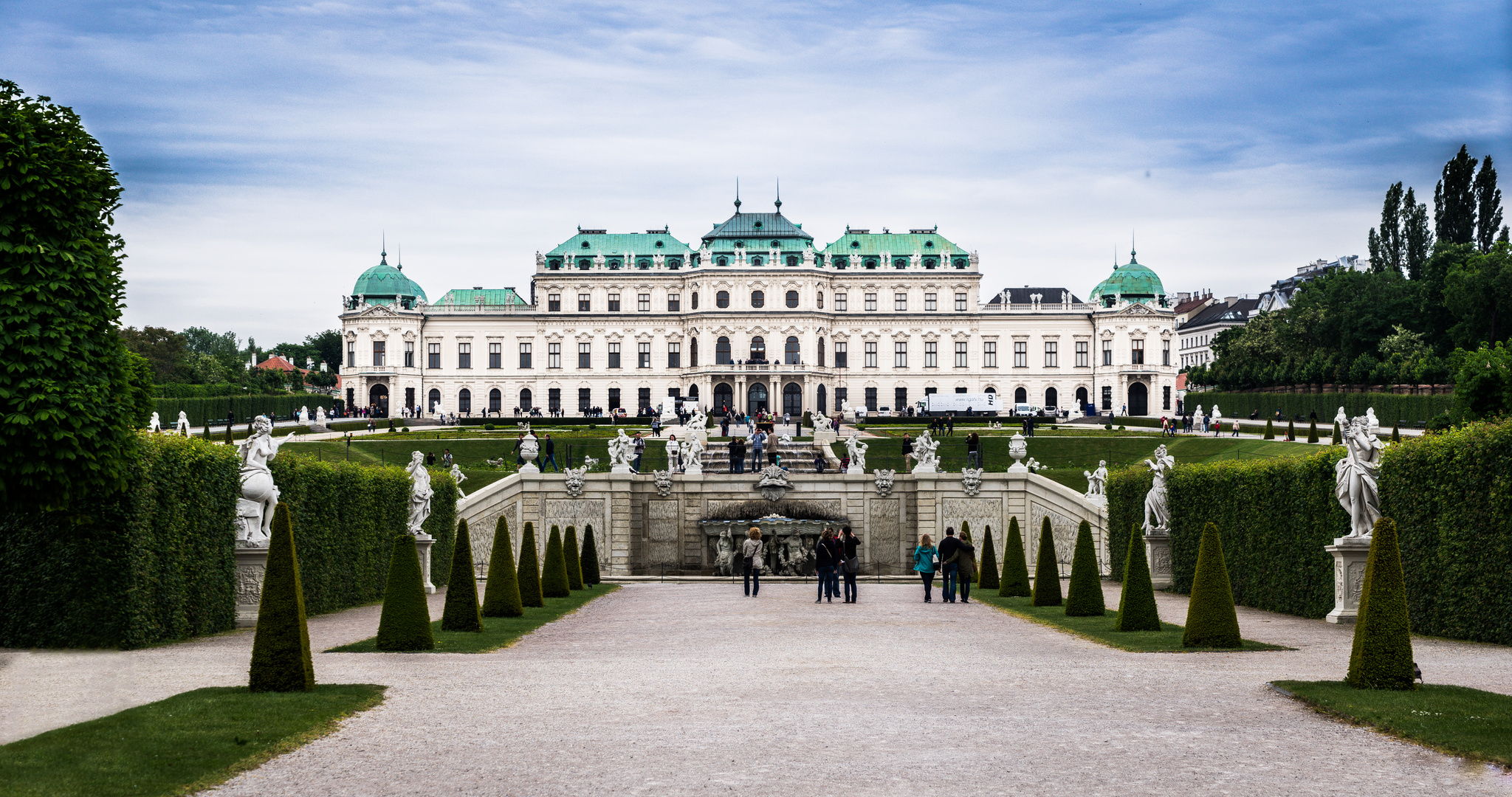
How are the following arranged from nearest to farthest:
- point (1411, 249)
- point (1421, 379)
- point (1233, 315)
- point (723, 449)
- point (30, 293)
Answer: point (30, 293), point (723, 449), point (1421, 379), point (1411, 249), point (1233, 315)

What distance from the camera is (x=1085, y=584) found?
20531 millimetres

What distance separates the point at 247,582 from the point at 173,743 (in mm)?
10206

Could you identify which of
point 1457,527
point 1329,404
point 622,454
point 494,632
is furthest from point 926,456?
point 1329,404

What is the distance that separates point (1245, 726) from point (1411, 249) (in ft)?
243

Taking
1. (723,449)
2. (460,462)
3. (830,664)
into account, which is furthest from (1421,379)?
(830,664)

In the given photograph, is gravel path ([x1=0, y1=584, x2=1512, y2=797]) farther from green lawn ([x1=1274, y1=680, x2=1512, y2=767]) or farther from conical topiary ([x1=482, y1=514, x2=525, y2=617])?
conical topiary ([x1=482, y1=514, x2=525, y2=617])

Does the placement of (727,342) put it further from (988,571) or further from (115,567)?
(115,567)

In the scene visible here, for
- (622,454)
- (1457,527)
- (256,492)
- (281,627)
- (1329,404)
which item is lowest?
(281,627)

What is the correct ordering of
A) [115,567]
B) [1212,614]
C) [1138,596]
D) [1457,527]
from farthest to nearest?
[1138,596] → [1457,527] → [115,567] → [1212,614]

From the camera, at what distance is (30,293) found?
15820 mm

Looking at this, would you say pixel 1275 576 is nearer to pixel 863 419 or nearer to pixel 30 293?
pixel 30 293

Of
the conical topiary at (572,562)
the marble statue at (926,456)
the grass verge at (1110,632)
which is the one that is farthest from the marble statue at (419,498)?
the marble statue at (926,456)

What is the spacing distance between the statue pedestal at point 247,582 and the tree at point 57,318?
9.59 ft

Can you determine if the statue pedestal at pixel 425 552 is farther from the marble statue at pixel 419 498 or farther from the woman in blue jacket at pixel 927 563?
the woman in blue jacket at pixel 927 563
